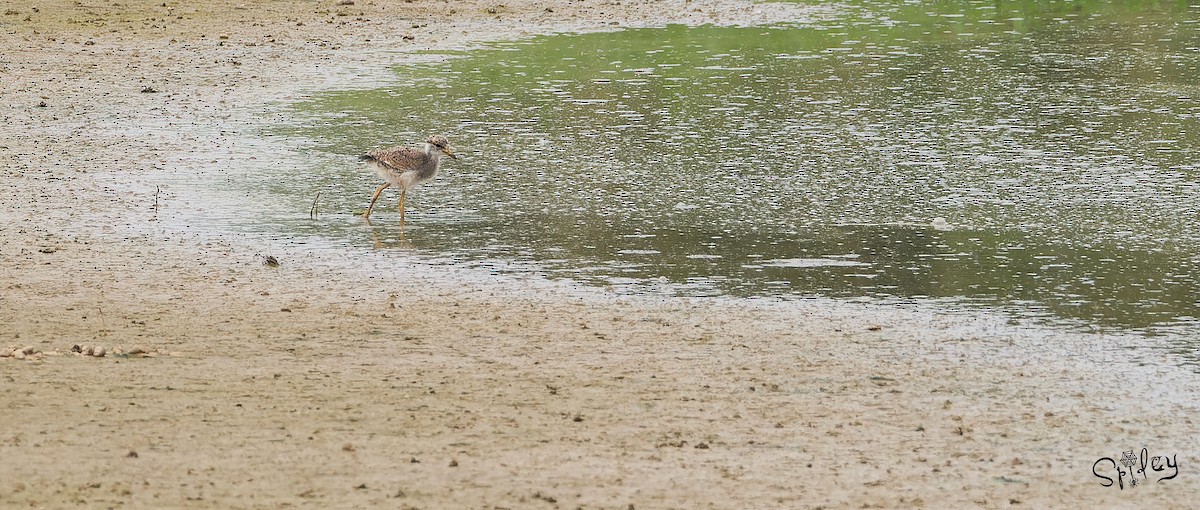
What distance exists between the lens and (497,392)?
22.1 ft

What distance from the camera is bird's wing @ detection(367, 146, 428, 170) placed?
35.7 ft

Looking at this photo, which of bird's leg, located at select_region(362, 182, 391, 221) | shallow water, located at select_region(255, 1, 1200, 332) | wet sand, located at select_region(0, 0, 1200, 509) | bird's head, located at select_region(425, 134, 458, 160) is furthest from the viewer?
bird's head, located at select_region(425, 134, 458, 160)

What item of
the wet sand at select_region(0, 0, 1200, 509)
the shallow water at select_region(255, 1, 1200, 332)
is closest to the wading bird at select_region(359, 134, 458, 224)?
the shallow water at select_region(255, 1, 1200, 332)

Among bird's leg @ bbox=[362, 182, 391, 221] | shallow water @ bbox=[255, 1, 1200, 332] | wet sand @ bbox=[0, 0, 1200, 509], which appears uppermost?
wet sand @ bbox=[0, 0, 1200, 509]

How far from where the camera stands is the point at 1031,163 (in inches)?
480

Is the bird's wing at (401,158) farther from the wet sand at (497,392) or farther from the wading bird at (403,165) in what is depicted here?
the wet sand at (497,392)

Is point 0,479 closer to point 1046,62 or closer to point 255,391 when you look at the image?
point 255,391

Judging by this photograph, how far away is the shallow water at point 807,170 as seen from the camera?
9195 mm

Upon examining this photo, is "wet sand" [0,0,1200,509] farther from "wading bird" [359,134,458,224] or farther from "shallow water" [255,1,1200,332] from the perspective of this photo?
"wading bird" [359,134,458,224]

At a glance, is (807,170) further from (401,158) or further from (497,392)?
(497,392)

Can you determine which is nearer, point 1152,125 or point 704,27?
point 1152,125

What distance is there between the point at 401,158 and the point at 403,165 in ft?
0.16

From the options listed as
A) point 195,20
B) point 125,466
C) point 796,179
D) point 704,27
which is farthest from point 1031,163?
point 195,20

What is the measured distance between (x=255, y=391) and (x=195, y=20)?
52.1ft
